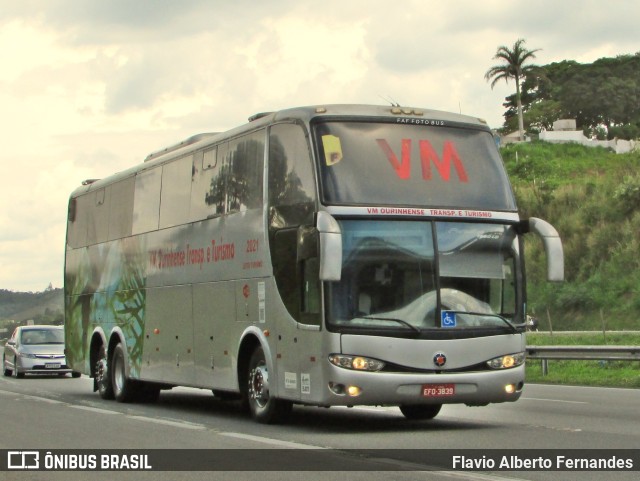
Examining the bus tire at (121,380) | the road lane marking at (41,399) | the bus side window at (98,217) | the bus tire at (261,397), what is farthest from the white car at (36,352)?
the bus tire at (261,397)

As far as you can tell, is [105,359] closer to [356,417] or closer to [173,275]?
[173,275]

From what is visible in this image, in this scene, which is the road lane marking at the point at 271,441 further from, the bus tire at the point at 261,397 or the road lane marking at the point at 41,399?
the road lane marking at the point at 41,399

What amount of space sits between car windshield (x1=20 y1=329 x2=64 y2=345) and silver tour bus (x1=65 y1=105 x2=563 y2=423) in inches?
761

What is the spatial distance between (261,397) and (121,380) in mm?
6596

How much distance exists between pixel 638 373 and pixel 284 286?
13.0 meters

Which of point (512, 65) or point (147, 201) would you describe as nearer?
point (147, 201)

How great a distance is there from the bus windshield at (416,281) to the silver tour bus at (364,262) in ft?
0.05

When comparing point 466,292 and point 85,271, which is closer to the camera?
point 466,292

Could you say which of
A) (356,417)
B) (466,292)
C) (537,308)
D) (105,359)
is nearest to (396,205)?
(466,292)

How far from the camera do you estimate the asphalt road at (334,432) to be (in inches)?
450

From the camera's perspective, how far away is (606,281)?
5325cm

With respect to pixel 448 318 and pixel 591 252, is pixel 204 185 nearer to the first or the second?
pixel 448 318

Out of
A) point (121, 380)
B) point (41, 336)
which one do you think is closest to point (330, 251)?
point (121, 380)

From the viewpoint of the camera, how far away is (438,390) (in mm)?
15000
